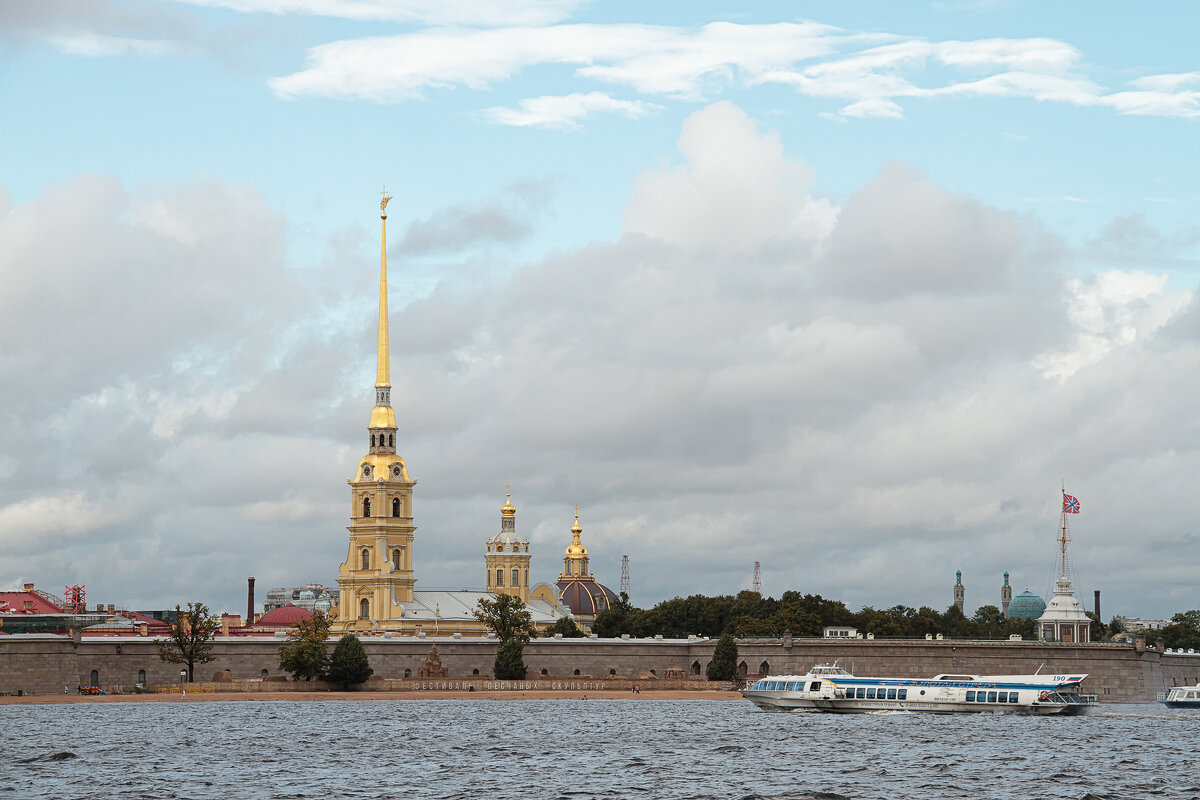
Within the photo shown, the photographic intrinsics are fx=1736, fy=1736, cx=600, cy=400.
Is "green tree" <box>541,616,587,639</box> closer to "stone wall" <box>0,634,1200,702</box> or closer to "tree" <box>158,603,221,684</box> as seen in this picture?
"stone wall" <box>0,634,1200,702</box>

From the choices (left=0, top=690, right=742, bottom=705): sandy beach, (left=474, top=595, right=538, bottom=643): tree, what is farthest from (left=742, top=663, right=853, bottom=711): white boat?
(left=474, top=595, right=538, bottom=643): tree

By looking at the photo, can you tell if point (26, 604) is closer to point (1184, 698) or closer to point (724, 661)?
point (724, 661)

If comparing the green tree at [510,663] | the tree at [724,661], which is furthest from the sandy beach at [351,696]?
the green tree at [510,663]

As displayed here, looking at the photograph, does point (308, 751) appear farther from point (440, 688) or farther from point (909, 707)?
point (440, 688)

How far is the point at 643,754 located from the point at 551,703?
57674 millimetres

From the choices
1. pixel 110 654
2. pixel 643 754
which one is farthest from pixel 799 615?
pixel 643 754

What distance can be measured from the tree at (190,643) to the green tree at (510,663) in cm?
2443

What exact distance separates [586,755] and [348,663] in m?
66.0

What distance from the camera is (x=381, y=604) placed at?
19212 cm

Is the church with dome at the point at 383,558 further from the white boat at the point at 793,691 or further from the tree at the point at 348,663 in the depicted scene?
the white boat at the point at 793,691

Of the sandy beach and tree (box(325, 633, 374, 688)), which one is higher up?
Answer: tree (box(325, 633, 374, 688))

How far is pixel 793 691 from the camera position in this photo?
118 meters

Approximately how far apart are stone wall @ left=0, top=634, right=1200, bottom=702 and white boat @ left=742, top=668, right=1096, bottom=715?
86.4 feet

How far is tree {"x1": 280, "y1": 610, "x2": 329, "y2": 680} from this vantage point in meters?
140
